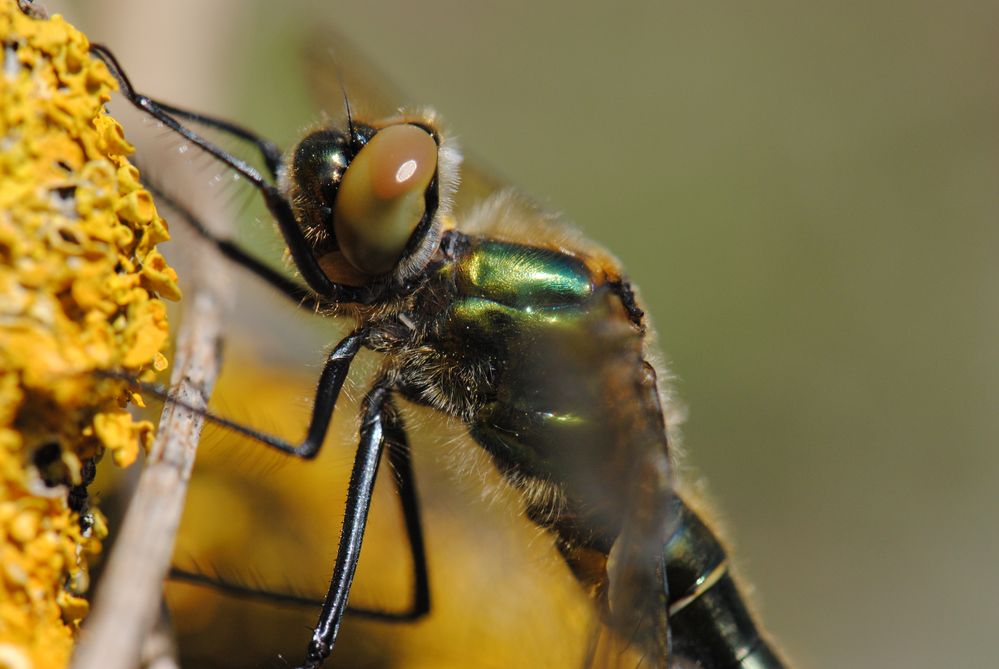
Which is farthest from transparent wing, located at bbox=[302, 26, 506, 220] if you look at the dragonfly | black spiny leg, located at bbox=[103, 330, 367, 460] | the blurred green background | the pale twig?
the blurred green background

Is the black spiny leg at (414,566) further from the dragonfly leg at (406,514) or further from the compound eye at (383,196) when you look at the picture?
the compound eye at (383,196)

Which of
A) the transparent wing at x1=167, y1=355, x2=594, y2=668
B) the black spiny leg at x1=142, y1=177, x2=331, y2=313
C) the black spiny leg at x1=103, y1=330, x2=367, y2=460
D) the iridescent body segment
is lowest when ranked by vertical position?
the transparent wing at x1=167, y1=355, x2=594, y2=668

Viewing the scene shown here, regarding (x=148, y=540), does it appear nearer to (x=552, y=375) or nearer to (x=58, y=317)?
(x=58, y=317)

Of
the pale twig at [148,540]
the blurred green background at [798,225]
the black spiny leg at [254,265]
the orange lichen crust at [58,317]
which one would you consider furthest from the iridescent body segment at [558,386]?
the blurred green background at [798,225]

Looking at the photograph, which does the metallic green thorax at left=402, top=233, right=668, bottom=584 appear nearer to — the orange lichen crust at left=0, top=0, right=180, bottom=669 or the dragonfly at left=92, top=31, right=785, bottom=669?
the dragonfly at left=92, top=31, right=785, bottom=669

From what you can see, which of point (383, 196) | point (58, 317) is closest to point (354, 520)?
point (383, 196)

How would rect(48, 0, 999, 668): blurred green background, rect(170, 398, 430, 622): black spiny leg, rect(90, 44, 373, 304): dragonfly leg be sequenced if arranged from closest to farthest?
rect(90, 44, 373, 304): dragonfly leg
rect(170, 398, 430, 622): black spiny leg
rect(48, 0, 999, 668): blurred green background
